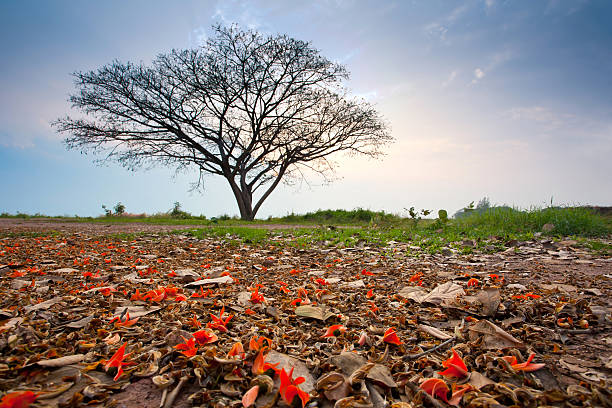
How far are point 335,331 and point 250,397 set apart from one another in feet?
2.54

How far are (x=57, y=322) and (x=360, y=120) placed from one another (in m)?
18.9

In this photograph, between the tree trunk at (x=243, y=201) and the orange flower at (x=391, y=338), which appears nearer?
the orange flower at (x=391, y=338)

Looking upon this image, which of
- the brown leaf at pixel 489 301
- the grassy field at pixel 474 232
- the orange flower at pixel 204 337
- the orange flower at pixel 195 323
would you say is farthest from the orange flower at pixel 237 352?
the grassy field at pixel 474 232

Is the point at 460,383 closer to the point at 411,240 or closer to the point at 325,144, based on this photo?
the point at 411,240

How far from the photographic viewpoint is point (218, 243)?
Answer: 598 cm

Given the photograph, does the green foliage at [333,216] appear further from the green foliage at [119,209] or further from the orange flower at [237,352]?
the orange flower at [237,352]

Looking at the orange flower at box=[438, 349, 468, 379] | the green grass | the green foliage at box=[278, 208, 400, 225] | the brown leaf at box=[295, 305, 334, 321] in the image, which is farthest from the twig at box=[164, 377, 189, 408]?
the green foliage at box=[278, 208, 400, 225]

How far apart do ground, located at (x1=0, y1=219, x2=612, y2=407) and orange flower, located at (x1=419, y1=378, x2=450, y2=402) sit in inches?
0.4

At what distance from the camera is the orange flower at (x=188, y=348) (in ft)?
4.84

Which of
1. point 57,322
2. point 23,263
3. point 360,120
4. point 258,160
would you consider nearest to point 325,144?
point 360,120

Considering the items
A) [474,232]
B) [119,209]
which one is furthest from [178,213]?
[474,232]

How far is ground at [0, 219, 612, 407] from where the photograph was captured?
128 centimetres

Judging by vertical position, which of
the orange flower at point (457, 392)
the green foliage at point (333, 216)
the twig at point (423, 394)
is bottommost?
the twig at point (423, 394)

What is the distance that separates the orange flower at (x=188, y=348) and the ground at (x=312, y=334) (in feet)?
0.03
